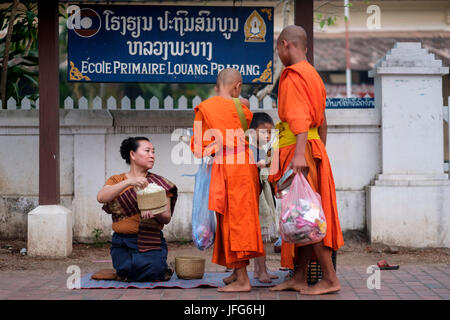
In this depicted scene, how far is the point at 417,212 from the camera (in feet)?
24.3

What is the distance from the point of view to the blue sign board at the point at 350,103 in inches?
309

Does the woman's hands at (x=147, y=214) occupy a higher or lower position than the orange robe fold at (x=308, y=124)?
lower

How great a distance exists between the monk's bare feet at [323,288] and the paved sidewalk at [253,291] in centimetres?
5

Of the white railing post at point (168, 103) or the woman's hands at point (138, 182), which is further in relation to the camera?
the white railing post at point (168, 103)

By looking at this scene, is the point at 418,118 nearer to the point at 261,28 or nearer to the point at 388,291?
the point at 261,28

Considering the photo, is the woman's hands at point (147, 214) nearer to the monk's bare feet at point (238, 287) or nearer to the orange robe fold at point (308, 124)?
the monk's bare feet at point (238, 287)


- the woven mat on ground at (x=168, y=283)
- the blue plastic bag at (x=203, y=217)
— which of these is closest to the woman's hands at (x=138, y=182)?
the blue plastic bag at (x=203, y=217)

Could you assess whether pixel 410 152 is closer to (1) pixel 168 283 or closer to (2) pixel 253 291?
(2) pixel 253 291

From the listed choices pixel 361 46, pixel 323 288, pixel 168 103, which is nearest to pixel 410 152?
pixel 168 103

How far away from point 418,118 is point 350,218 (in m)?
1.48

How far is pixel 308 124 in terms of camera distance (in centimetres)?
463

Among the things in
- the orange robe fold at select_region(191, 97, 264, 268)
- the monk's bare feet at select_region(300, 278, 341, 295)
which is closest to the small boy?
the orange robe fold at select_region(191, 97, 264, 268)

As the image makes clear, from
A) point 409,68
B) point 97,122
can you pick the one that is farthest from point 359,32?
point 97,122

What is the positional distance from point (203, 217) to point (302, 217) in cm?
97
